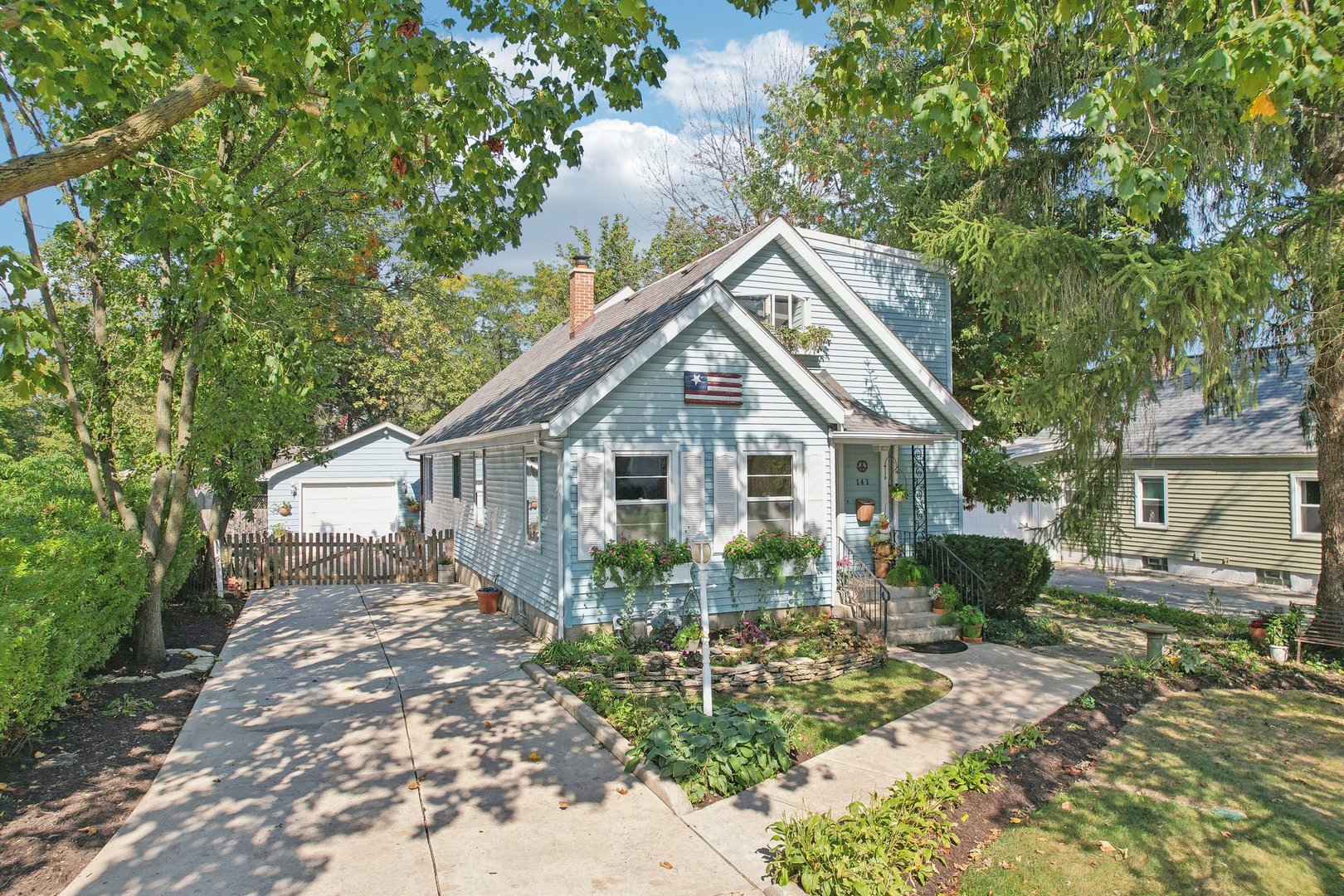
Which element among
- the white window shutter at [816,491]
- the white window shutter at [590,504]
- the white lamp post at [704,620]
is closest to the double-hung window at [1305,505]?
the white window shutter at [816,491]

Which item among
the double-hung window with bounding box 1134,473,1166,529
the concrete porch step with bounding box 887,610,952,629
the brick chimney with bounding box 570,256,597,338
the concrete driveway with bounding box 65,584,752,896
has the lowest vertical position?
the concrete driveway with bounding box 65,584,752,896

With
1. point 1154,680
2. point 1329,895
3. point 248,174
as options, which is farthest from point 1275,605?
point 248,174

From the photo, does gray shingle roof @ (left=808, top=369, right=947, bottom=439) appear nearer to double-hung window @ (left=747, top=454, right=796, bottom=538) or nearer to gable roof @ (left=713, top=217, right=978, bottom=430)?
gable roof @ (left=713, top=217, right=978, bottom=430)

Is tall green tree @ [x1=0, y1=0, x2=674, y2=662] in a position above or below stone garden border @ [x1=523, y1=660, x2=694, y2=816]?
above

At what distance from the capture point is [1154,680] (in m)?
10.2

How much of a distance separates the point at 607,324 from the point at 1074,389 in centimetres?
966

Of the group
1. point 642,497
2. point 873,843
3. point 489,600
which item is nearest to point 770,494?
point 642,497

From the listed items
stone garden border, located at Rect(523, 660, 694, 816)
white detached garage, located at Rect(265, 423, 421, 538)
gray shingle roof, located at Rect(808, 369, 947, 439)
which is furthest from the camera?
white detached garage, located at Rect(265, 423, 421, 538)

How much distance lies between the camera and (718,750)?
6812 millimetres

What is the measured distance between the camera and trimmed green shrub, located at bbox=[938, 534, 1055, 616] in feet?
44.1

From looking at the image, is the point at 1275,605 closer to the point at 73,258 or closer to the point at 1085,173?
the point at 1085,173

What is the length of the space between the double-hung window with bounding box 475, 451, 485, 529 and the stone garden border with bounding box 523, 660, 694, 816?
627 cm

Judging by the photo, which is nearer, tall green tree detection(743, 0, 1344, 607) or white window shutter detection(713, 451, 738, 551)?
tall green tree detection(743, 0, 1344, 607)

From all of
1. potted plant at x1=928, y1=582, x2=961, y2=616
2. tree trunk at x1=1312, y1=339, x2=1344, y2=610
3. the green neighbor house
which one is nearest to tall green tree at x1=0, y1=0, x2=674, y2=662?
potted plant at x1=928, y1=582, x2=961, y2=616
